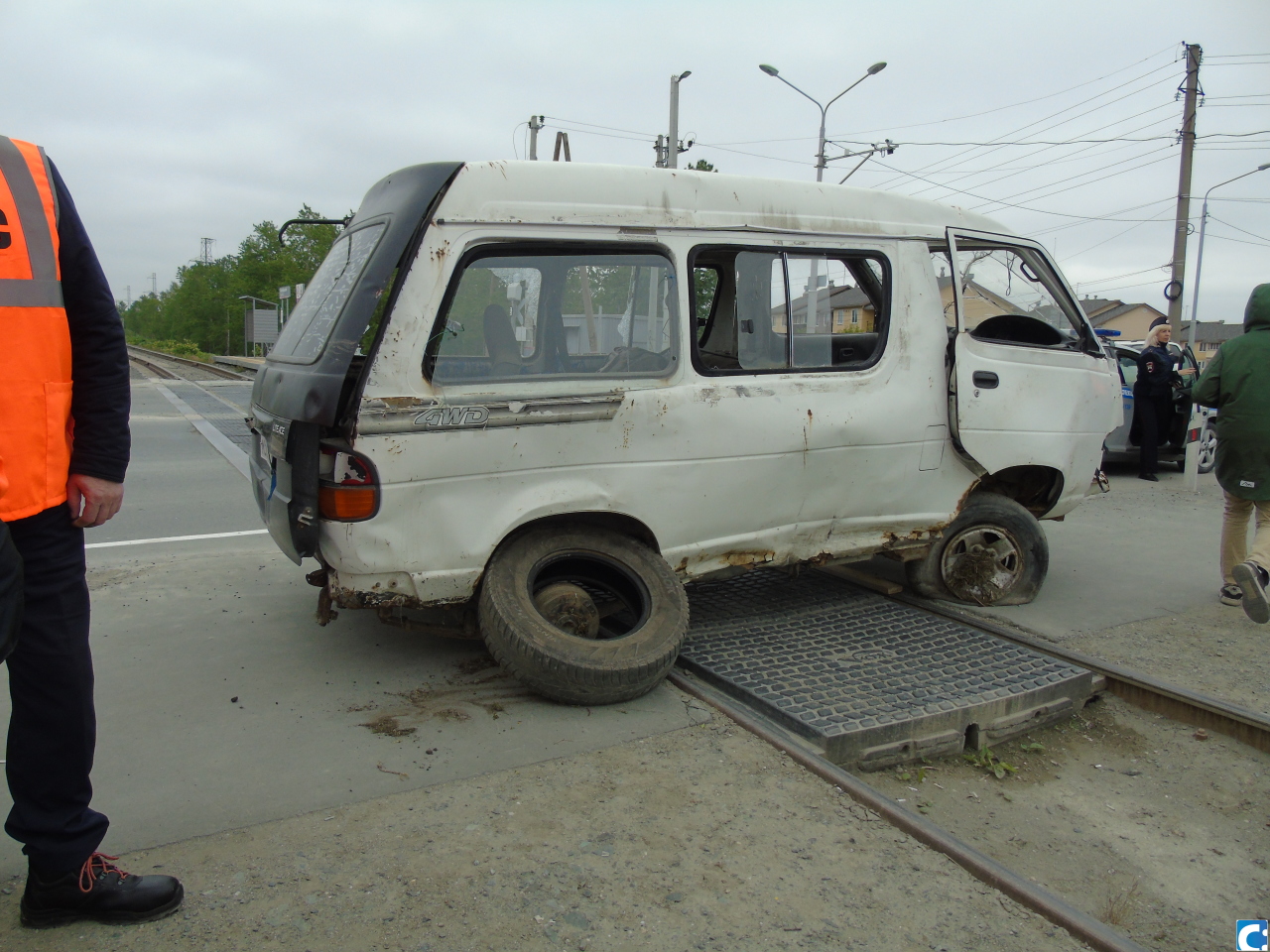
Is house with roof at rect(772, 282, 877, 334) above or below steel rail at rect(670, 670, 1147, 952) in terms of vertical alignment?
above

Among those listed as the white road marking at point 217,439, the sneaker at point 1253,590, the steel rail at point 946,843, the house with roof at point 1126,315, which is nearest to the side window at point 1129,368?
the sneaker at point 1253,590

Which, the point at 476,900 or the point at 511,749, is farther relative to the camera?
the point at 511,749

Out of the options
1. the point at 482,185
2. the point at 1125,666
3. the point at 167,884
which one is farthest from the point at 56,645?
the point at 1125,666

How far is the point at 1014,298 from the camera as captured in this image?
5449mm

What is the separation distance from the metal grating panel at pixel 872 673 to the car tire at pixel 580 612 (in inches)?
15.8

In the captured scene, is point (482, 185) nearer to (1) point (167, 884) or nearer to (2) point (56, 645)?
(2) point (56, 645)

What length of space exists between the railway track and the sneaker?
1.07 meters

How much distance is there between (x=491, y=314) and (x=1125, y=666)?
3.53 metres

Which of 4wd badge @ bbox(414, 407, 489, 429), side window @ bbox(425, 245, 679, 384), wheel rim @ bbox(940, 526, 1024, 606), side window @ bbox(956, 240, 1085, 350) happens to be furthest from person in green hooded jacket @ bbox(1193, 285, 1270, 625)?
4wd badge @ bbox(414, 407, 489, 429)

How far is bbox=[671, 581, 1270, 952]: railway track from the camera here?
7.97 feet

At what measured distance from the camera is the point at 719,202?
13.8 ft

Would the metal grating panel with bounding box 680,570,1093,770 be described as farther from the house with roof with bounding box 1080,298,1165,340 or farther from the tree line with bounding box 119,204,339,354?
the house with roof with bounding box 1080,298,1165,340
